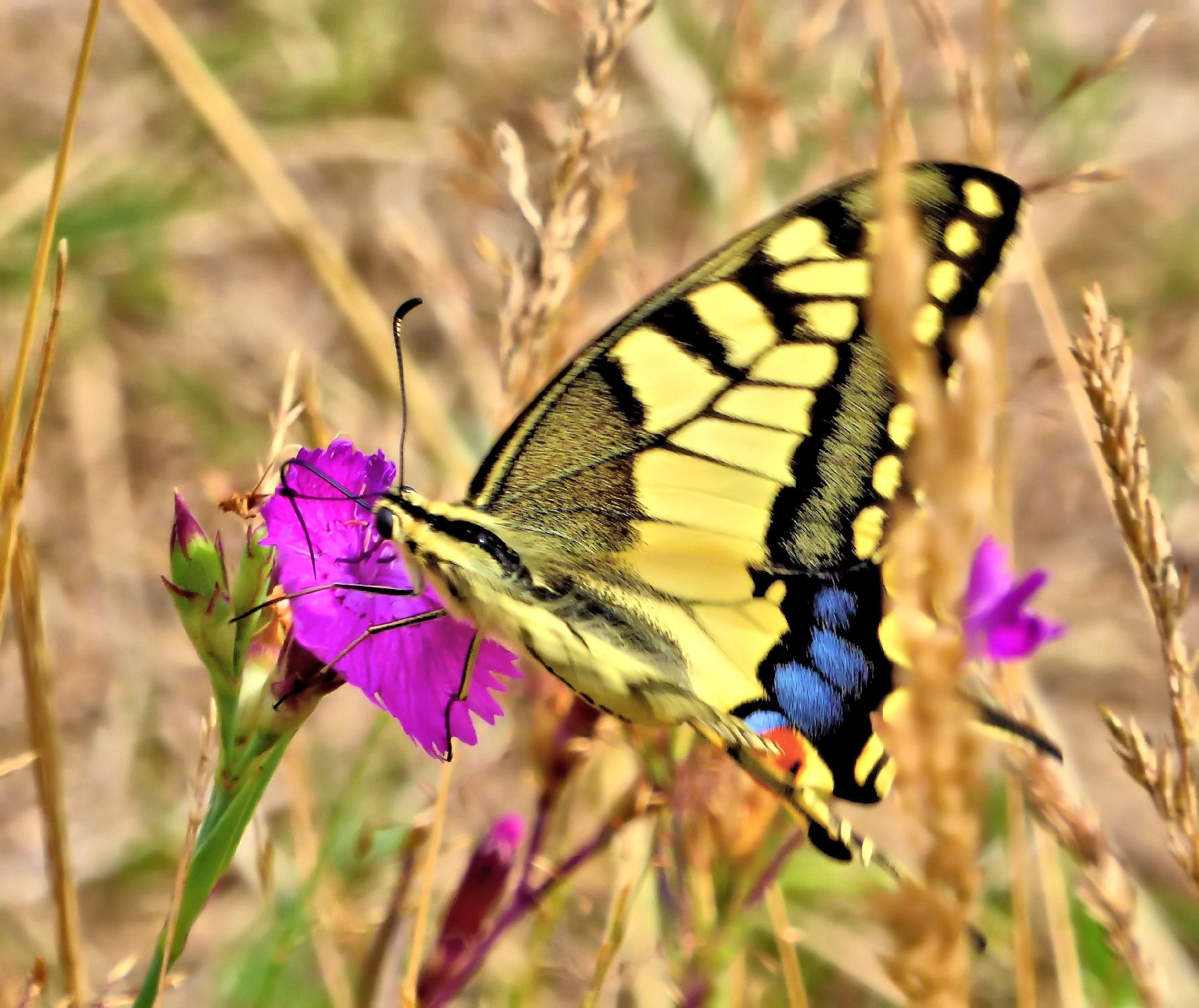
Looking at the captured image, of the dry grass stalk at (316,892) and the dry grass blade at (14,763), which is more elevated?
the dry grass blade at (14,763)

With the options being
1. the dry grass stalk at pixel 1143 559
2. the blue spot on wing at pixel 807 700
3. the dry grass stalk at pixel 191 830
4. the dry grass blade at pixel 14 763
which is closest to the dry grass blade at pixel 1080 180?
the dry grass stalk at pixel 1143 559

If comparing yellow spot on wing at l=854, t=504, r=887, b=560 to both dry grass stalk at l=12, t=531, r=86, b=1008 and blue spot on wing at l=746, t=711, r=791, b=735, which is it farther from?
dry grass stalk at l=12, t=531, r=86, b=1008

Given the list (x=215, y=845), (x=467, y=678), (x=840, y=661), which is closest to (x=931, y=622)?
(x=215, y=845)

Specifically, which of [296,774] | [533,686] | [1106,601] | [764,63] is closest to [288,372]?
[533,686]

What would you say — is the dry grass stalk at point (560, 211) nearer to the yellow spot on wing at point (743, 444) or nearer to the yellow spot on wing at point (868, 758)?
the yellow spot on wing at point (743, 444)

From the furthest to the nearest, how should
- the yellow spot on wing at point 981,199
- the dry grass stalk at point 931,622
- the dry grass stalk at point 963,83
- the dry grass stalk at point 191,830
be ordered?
the dry grass stalk at point 963,83, the yellow spot on wing at point 981,199, the dry grass stalk at point 191,830, the dry grass stalk at point 931,622

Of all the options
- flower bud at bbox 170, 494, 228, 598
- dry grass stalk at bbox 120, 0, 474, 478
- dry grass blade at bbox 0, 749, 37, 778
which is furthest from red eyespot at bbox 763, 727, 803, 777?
dry grass stalk at bbox 120, 0, 474, 478

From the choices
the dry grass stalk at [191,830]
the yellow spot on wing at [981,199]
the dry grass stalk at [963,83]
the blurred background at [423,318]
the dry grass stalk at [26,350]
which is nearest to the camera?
the dry grass stalk at [191,830]

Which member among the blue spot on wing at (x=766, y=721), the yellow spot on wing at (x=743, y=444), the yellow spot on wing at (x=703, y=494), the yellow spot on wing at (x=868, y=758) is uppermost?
the yellow spot on wing at (x=743, y=444)
